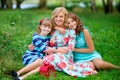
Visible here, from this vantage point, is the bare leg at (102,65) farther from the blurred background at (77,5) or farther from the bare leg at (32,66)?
the blurred background at (77,5)

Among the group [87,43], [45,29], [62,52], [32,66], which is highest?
[45,29]

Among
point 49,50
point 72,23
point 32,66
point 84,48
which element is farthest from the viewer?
point 84,48

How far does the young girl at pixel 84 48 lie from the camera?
8.83 m

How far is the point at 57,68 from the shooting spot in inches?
337

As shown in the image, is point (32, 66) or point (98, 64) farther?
point (98, 64)

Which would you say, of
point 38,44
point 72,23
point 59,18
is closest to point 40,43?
point 38,44

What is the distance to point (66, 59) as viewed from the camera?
28.2 feet

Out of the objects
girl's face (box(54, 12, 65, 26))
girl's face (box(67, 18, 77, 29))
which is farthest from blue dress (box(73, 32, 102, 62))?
girl's face (box(54, 12, 65, 26))

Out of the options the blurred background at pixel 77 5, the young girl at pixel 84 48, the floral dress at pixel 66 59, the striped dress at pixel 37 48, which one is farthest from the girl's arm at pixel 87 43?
the blurred background at pixel 77 5

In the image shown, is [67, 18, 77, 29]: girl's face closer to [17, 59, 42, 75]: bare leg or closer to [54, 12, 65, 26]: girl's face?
[54, 12, 65, 26]: girl's face

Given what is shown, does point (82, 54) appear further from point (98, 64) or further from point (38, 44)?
point (38, 44)

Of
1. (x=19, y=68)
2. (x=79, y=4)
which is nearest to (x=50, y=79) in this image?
(x=19, y=68)

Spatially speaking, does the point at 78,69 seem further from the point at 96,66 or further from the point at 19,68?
the point at 19,68

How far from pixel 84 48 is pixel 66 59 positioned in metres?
0.55
